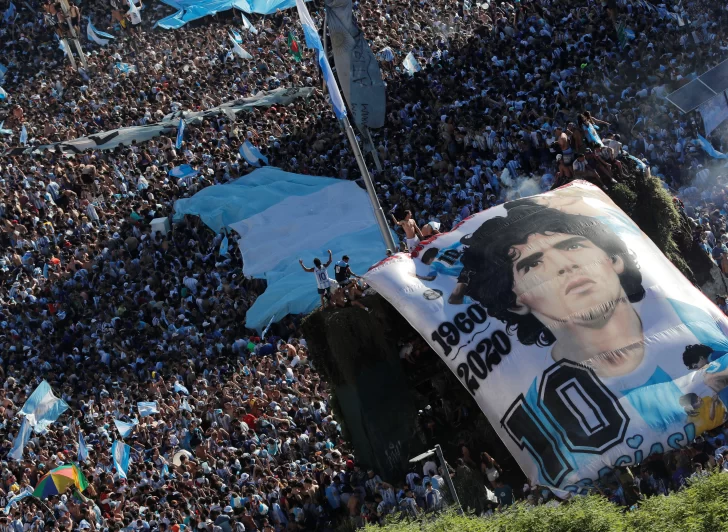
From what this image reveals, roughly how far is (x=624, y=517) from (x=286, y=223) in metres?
21.7

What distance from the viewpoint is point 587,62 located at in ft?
109

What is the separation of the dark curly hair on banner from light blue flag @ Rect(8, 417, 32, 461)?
12451mm

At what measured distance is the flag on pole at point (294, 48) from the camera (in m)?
43.1

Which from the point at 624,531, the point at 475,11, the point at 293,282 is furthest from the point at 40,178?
the point at 624,531

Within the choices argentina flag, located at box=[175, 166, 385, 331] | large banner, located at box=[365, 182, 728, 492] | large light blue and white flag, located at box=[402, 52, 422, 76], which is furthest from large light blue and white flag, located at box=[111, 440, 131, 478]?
large light blue and white flag, located at box=[402, 52, 422, 76]

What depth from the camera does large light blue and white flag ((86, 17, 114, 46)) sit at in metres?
48.8

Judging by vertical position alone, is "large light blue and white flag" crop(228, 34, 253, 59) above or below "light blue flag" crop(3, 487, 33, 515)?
above

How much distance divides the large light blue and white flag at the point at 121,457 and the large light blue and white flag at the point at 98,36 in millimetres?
25692

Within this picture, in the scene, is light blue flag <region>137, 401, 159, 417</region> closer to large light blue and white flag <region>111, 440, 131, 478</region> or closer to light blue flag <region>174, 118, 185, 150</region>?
large light blue and white flag <region>111, 440, 131, 478</region>

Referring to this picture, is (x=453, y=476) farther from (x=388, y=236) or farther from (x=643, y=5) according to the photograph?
(x=643, y=5)

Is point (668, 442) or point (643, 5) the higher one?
point (643, 5)

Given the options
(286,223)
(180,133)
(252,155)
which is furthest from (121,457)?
(180,133)

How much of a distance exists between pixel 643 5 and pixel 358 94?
26.9 feet

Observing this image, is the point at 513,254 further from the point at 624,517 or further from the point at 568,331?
the point at 624,517
